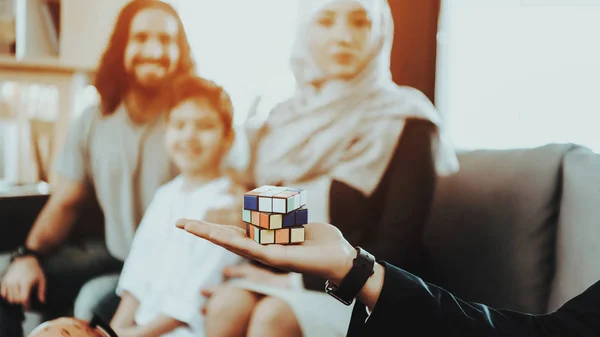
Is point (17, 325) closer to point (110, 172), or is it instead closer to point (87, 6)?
point (110, 172)

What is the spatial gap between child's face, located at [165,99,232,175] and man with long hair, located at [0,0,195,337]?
0.11 ft

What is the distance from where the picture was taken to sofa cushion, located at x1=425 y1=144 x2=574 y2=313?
133 centimetres

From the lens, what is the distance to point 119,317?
1.31 metres

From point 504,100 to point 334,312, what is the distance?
823 millimetres

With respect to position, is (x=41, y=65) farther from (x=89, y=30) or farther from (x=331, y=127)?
(x=331, y=127)

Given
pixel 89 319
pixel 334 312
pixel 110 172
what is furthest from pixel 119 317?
pixel 334 312

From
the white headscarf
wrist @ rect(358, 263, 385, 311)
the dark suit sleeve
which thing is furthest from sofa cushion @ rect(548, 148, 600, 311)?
wrist @ rect(358, 263, 385, 311)

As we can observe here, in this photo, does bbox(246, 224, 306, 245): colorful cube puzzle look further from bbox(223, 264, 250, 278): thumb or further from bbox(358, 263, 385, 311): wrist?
bbox(223, 264, 250, 278): thumb

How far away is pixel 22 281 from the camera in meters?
1.32

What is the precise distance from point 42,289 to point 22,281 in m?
0.06

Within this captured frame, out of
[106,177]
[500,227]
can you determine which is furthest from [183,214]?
[500,227]

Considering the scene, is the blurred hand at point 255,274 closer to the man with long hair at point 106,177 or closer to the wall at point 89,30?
the man with long hair at point 106,177

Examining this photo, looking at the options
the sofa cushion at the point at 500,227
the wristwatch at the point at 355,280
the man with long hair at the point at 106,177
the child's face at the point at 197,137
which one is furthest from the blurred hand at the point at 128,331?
the sofa cushion at the point at 500,227

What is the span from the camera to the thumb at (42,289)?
4.35 feet
